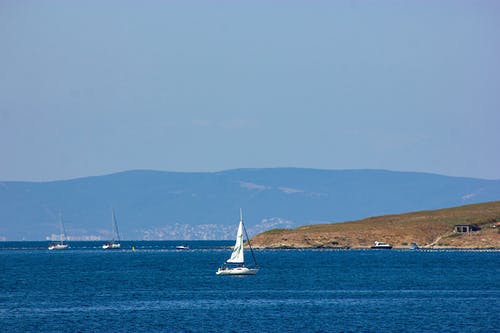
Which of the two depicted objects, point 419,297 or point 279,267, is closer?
point 419,297

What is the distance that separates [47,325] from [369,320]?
2807 centimetres

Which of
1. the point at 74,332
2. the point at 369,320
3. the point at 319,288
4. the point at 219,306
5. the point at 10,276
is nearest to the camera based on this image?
the point at 74,332

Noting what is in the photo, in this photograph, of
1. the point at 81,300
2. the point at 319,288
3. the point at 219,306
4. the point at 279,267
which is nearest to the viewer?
the point at 219,306

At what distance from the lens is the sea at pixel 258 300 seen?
9569 centimetres

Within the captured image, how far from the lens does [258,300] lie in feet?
396

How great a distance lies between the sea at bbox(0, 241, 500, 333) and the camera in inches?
3767

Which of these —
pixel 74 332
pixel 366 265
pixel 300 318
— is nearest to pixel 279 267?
pixel 366 265

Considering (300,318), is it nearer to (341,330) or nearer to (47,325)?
(341,330)

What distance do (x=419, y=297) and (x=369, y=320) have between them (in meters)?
26.1

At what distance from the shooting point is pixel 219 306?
11356 centimetres

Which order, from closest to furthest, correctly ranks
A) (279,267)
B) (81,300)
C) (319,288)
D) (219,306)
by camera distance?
(219,306)
(81,300)
(319,288)
(279,267)

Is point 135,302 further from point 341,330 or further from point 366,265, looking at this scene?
point 366,265

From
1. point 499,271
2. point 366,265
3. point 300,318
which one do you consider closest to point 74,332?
point 300,318

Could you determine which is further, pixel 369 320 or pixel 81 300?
pixel 81 300
